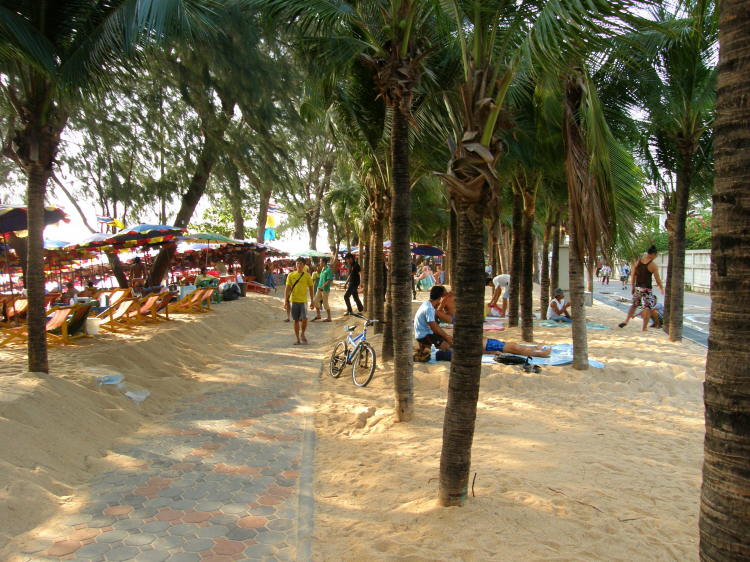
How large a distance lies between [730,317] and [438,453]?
3609mm

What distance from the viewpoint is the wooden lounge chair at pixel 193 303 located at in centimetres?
1387

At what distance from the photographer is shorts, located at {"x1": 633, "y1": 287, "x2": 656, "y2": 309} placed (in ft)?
41.7

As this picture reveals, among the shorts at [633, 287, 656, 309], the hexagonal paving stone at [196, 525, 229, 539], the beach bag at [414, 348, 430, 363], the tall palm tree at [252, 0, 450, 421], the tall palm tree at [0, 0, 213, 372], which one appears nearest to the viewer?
the hexagonal paving stone at [196, 525, 229, 539]

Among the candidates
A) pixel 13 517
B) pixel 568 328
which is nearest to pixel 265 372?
pixel 13 517

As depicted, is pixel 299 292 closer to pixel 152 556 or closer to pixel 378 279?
pixel 378 279

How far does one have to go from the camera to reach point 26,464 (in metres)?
4.32

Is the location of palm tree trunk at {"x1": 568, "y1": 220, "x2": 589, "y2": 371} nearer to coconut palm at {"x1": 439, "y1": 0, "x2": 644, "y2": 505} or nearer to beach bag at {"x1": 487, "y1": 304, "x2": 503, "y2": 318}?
coconut palm at {"x1": 439, "y1": 0, "x2": 644, "y2": 505}

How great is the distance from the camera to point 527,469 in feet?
14.2

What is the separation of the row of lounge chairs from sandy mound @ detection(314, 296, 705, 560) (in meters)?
4.48

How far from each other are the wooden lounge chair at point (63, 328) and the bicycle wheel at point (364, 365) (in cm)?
469

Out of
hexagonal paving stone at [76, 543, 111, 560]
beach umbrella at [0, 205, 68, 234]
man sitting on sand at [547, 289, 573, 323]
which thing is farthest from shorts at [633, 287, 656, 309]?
beach umbrella at [0, 205, 68, 234]

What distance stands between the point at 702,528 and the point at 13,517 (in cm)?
399

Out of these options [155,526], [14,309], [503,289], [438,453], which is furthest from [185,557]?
[503,289]

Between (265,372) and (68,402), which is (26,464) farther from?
(265,372)
